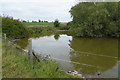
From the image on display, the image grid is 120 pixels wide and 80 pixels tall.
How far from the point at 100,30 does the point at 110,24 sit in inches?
70.6

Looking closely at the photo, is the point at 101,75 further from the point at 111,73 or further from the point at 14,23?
the point at 14,23

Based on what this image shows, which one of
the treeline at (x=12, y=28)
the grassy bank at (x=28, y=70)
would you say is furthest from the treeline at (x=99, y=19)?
the grassy bank at (x=28, y=70)

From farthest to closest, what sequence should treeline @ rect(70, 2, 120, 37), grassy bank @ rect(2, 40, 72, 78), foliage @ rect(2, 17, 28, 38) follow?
treeline @ rect(70, 2, 120, 37) < foliage @ rect(2, 17, 28, 38) < grassy bank @ rect(2, 40, 72, 78)

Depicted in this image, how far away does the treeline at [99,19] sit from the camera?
1428cm

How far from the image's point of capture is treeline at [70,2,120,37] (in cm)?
1428

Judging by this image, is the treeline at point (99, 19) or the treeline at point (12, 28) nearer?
the treeline at point (12, 28)

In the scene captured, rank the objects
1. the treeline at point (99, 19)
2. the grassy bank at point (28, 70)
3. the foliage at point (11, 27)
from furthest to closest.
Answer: the treeline at point (99, 19) < the foliage at point (11, 27) < the grassy bank at point (28, 70)

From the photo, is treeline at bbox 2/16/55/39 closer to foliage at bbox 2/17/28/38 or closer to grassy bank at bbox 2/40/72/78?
foliage at bbox 2/17/28/38

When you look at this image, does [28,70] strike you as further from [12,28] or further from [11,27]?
[11,27]

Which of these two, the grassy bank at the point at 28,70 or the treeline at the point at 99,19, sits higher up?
the treeline at the point at 99,19

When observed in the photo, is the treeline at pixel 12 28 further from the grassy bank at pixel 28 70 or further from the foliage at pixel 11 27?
the grassy bank at pixel 28 70

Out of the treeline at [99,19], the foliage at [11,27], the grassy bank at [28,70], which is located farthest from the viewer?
the treeline at [99,19]

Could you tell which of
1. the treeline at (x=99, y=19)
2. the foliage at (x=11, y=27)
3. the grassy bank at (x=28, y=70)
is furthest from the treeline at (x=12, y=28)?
the grassy bank at (x=28, y=70)

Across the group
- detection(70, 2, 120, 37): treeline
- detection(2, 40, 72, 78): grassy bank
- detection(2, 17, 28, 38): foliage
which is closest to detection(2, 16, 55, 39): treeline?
detection(2, 17, 28, 38): foliage
